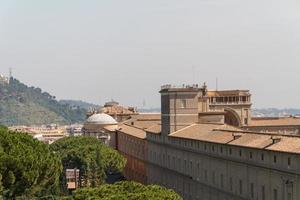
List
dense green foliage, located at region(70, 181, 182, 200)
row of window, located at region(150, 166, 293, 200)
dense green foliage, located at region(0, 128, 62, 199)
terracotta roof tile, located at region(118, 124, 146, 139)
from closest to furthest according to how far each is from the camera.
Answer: dense green foliage, located at region(70, 181, 182, 200)
row of window, located at region(150, 166, 293, 200)
dense green foliage, located at region(0, 128, 62, 199)
terracotta roof tile, located at region(118, 124, 146, 139)

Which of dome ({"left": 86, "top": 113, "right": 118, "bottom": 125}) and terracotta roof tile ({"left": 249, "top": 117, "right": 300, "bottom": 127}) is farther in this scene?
dome ({"left": 86, "top": 113, "right": 118, "bottom": 125})

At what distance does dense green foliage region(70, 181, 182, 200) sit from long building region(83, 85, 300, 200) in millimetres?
7403

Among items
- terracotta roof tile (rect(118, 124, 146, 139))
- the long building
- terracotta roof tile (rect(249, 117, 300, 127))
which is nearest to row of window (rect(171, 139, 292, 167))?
the long building

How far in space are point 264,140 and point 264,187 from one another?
5.23 meters

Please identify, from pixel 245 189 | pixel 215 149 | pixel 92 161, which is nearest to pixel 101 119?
pixel 92 161

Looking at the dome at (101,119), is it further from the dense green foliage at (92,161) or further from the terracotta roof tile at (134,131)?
the dense green foliage at (92,161)

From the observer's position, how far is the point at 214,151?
69.6 meters

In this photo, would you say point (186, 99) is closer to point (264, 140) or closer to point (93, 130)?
point (264, 140)

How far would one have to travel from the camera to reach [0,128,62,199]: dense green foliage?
61.7 meters

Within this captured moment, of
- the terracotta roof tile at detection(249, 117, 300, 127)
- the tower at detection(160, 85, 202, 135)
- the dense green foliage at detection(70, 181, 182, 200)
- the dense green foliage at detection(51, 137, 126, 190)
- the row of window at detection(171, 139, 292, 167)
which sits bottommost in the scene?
the dense green foliage at detection(51, 137, 126, 190)

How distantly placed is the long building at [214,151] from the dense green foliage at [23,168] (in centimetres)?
1525

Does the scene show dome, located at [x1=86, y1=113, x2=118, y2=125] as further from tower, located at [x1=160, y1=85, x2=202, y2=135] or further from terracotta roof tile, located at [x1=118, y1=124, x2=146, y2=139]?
tower, located at [x1=160, y1=85, x2=202, y2=135]

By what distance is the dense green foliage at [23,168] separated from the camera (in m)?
61.7

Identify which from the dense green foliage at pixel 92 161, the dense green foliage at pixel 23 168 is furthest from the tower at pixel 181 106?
the dense green foliage at pixel 23 168
